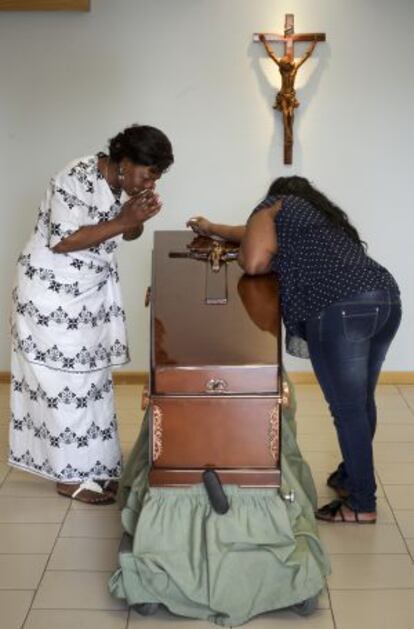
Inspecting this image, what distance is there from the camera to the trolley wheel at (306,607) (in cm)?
239

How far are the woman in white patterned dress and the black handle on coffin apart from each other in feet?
2.72

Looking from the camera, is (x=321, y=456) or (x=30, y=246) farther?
(x=321, y=456)

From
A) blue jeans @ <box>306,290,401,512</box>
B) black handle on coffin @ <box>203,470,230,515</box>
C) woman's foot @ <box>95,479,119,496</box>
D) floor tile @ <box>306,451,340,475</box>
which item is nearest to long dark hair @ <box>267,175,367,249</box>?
blue jeans @ <box>306,290,401,512</box>

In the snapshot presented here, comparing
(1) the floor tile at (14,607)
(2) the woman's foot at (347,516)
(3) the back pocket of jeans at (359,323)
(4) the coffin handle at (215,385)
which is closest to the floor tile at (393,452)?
(2) the woman's foot at (347,516)

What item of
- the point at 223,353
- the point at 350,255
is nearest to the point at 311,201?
the point at 350,255

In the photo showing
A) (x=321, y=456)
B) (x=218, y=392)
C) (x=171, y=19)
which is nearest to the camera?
(x=218, y=392)

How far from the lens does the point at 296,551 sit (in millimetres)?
2377

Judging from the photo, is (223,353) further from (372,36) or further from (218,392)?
(372,36)

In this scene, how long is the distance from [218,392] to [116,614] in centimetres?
67

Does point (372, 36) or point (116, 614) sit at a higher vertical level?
point (372, 36)

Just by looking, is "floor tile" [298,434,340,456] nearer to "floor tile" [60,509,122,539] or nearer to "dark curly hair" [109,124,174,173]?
"floor tile" [60,509,122,539]

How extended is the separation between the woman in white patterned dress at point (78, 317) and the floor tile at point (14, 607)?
2.18ft

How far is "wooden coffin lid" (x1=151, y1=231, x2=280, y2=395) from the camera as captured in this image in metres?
2.28

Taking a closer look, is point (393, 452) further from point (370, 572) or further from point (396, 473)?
point (370, 572)
